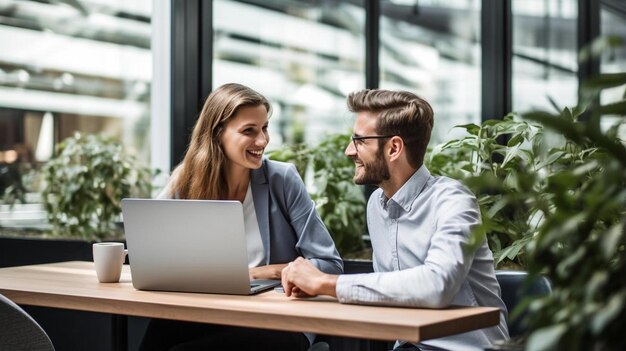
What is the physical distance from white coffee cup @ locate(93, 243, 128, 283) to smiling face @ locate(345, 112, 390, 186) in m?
0.73

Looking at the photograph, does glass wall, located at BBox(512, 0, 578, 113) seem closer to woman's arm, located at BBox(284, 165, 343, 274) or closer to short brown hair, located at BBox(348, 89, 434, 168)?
woman's arm, located at BBox(284, 165, 343, 274)

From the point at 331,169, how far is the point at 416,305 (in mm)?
1972

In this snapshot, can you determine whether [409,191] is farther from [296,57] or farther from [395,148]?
[296,57]

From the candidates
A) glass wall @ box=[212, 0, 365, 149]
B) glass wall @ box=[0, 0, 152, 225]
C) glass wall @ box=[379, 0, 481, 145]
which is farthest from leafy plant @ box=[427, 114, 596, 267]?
glass wall @ box=[0, 0, 152, 225]

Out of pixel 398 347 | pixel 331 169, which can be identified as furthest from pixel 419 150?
pixel 331 169

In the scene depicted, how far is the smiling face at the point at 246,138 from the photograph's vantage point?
2789mm

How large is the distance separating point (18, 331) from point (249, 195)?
90 cm

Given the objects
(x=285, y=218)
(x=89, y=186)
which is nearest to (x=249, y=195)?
(x=285, y=218)

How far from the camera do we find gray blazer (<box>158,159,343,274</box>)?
2.69 m

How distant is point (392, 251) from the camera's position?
2.35 meters

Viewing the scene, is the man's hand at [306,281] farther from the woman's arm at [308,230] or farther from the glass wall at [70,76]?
the glass wall at [70,76]

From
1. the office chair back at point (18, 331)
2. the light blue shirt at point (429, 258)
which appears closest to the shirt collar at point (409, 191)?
the light blue shirt at point (429, 258)

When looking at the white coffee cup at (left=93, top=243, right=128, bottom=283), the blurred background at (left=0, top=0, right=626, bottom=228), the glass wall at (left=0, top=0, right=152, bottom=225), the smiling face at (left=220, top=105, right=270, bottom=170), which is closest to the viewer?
the white coffee cup at (left=93, top=243, right=128, bottom=283)

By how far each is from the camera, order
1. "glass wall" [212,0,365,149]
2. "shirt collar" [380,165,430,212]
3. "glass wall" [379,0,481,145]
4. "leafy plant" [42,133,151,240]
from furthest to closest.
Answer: "glass wall" [379,0,481,145], "glass wall" [212,0,365,149], "leafy plant" [42,133,151,240], "shirt collar" [380,165,430,212]
